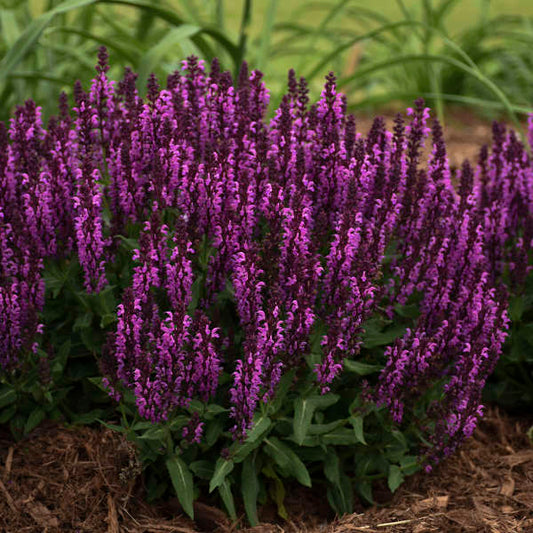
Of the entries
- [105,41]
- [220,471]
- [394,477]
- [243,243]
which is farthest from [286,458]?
[105,41]

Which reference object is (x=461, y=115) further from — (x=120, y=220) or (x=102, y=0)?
(x=120, y=220)

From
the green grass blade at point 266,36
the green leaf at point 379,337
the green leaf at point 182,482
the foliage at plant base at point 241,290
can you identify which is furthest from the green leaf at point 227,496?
the green grass blade at point 266,36

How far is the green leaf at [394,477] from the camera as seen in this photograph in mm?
3148

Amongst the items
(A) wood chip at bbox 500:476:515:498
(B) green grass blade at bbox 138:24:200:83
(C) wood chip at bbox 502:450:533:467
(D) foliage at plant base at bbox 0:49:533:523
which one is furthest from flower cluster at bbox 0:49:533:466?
(B) green grass blade at bbox 138:24:200:83

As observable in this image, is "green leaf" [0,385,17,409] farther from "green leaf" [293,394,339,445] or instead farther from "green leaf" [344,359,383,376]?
"green leaf" [344,359,383,376]

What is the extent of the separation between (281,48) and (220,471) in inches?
273

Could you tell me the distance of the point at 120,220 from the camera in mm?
3096

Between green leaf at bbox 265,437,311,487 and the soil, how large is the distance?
9.6 inches

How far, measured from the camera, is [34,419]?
3189 mm

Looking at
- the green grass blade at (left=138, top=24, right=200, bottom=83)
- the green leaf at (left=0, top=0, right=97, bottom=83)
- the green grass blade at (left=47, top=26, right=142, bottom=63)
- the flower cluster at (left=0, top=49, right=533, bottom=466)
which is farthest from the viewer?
the green grass blade at (left=47, top=26, right=142, bottom=63)

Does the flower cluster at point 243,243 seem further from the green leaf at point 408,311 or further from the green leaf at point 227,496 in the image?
the green leaf at point 227,496

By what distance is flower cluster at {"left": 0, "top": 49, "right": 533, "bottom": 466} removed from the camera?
2754mm

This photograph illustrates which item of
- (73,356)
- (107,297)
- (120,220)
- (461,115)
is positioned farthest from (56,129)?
(461,115)

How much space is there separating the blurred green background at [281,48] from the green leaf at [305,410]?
7.57 ft
